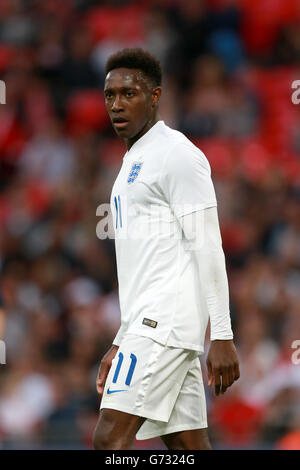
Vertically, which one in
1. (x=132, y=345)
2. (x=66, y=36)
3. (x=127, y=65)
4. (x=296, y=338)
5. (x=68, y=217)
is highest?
(x=66, y=36)

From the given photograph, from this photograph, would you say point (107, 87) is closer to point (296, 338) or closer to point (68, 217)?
point (296, 338)

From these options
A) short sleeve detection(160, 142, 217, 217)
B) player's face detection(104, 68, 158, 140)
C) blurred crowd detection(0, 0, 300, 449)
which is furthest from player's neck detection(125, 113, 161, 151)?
blurred crowd detection(0, 0, 300, 449)

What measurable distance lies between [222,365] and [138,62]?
3.77 feet

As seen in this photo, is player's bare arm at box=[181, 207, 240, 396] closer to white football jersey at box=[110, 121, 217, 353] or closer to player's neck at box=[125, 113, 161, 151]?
white football jersey at box=[110, 121, 217, 353]

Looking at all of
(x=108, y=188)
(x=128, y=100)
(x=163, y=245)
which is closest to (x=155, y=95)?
(x=128, y=100)

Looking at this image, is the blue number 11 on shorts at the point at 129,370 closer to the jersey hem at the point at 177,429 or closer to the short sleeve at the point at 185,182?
the jersey hem at the point at 177,429

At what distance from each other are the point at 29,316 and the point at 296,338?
2.05m

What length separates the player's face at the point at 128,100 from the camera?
11.2 ft

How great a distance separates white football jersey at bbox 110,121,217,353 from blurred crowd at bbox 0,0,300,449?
2390mm

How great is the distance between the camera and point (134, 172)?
A: 3.36 meters

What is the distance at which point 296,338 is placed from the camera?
20.5 feet

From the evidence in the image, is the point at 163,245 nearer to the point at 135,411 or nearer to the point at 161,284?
the point at 161,284

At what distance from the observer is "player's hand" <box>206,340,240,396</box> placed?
122 inches
